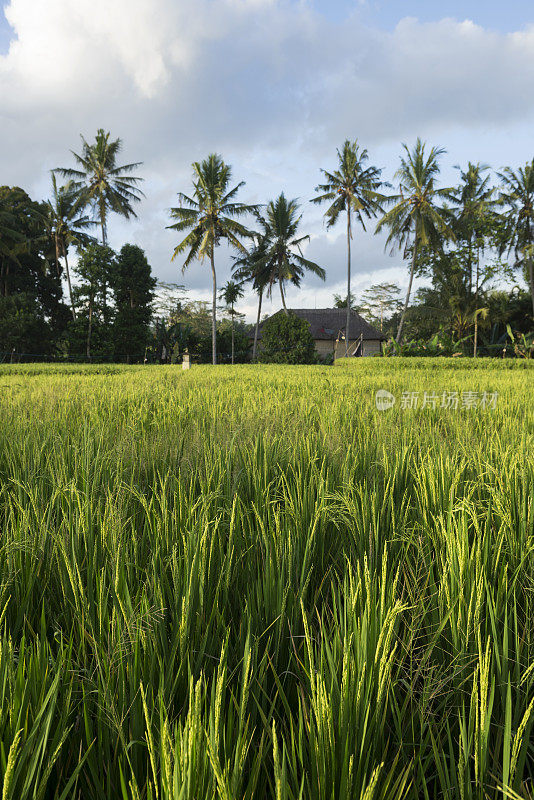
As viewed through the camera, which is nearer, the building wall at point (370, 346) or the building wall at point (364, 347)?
the building wall at point (364, 347)

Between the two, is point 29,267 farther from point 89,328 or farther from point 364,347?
point 364,347

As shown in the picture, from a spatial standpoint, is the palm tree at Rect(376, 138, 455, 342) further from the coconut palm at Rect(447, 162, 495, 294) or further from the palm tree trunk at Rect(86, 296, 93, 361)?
the palm tree trunk at Rect(86, 296, 93, 361)

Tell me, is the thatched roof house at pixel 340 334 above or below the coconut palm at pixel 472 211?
below

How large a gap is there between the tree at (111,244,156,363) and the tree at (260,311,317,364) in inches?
254

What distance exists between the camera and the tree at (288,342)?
2358 centimetres

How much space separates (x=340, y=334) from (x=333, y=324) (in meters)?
1.82

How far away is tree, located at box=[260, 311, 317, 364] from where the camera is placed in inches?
928

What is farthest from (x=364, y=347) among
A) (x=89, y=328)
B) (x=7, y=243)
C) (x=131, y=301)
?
(x=7, y=243)

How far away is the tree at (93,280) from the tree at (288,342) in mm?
8580

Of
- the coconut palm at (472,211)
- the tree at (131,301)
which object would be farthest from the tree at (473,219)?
the tree at (131,301)

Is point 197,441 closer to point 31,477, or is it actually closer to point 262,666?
point 31,477

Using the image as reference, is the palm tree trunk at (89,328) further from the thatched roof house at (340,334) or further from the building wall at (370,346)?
the building wall at (370,346)

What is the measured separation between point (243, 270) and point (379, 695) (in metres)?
27.2

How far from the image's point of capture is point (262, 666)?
2.21 ft
